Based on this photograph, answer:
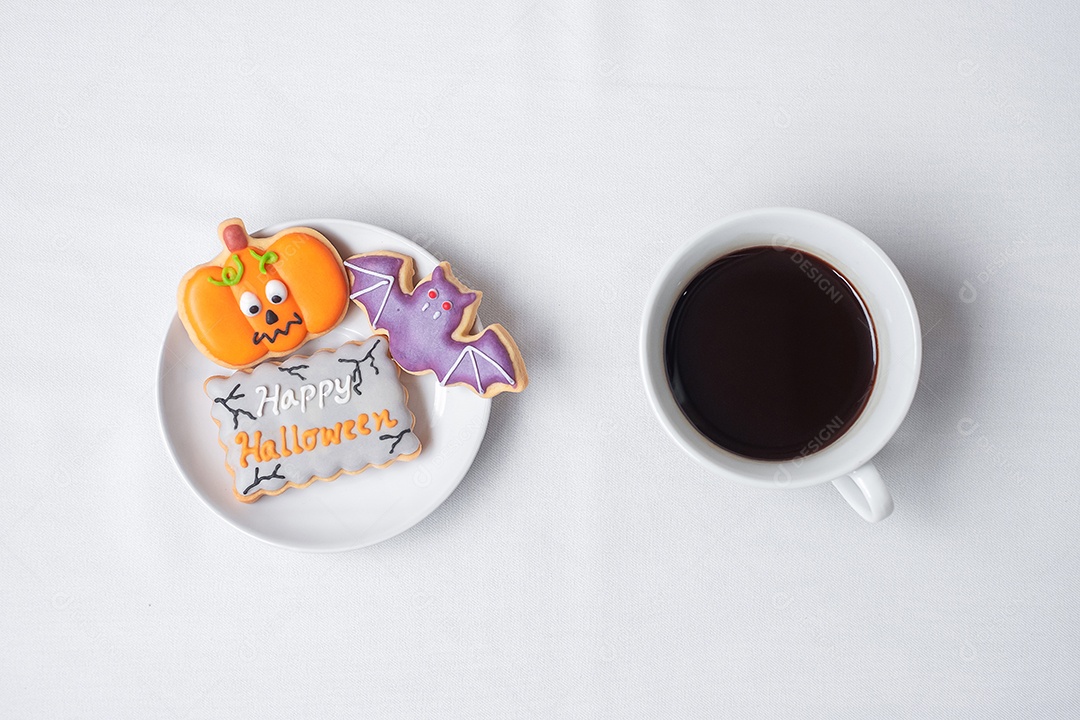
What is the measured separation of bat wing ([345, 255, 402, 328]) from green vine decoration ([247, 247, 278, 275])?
0.08 metres

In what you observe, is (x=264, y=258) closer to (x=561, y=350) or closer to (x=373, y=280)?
(x=373, y=280)

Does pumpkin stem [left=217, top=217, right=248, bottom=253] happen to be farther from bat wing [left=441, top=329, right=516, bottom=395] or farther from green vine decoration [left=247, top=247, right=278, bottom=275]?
bat wing [left=441, top=329, right=516, bottom=395]

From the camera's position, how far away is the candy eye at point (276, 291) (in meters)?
0.80

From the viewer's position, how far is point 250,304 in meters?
0.80

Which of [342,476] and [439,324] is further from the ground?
[439,324]

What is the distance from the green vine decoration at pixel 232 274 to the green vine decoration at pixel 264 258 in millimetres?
17

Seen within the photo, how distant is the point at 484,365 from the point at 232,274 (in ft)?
0.94

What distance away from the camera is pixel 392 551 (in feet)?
2.88

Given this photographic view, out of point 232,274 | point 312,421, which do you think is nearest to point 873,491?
point 312,421

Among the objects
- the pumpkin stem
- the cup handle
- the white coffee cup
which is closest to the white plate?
the pumpkin stem

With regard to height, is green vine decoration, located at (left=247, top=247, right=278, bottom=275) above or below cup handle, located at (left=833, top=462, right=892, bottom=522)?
above

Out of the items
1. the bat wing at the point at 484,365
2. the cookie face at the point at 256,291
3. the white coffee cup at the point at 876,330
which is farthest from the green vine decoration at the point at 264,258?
the white coffee cup at the point at 876,330

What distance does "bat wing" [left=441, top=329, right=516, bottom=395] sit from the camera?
2.60 ft

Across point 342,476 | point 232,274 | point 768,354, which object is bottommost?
point 342,476
